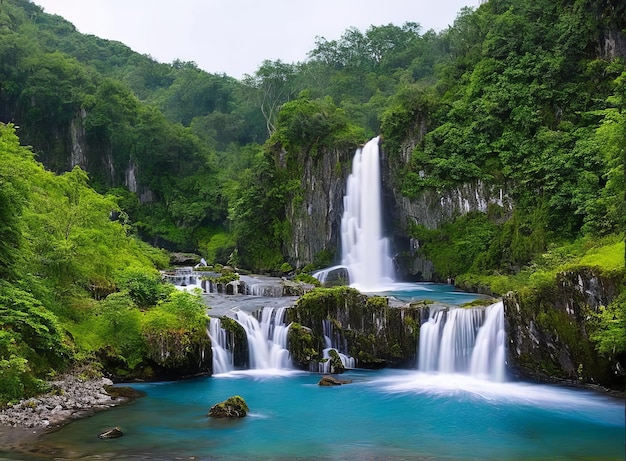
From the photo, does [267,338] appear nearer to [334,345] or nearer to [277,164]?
[334,345]

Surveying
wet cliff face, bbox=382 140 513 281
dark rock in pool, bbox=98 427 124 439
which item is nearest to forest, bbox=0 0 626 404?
wet cliff face, bbox=382 140 513 281

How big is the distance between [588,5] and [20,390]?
1132 inches

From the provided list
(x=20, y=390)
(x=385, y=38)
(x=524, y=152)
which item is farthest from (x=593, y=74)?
(x=385, y=38)

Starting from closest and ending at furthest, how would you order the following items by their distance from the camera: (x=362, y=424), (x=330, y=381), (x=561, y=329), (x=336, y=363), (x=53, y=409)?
(x=53, y=409)
(x=362, y=424)
(x=561, y=329)
(x=330, y=381)
(x=336, y=363)

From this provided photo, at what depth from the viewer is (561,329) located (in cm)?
1492

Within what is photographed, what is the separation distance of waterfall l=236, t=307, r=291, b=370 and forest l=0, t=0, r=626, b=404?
1.89 meters

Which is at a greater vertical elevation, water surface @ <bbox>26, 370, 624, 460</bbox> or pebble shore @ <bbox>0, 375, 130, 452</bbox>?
pebble shore @ <bbox>0, 375, 130, 452</bbox>

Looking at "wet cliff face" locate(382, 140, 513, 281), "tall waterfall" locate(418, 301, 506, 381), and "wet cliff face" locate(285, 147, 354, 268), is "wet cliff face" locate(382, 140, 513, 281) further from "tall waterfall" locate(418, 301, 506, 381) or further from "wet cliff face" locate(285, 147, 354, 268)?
"tall waterfall" locate(418, 301, 506, 381)

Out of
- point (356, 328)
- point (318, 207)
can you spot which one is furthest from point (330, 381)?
point (318, 207)

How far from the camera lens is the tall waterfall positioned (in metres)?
16.6

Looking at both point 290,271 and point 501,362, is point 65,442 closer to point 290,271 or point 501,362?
point 501,362

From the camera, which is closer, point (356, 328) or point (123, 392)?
point (123, 392)

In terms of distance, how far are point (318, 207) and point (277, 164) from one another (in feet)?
16.1

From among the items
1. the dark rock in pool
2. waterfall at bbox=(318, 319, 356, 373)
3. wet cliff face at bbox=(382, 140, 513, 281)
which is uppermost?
wet cliff face at bbox=(382, 140, 513, 281)
